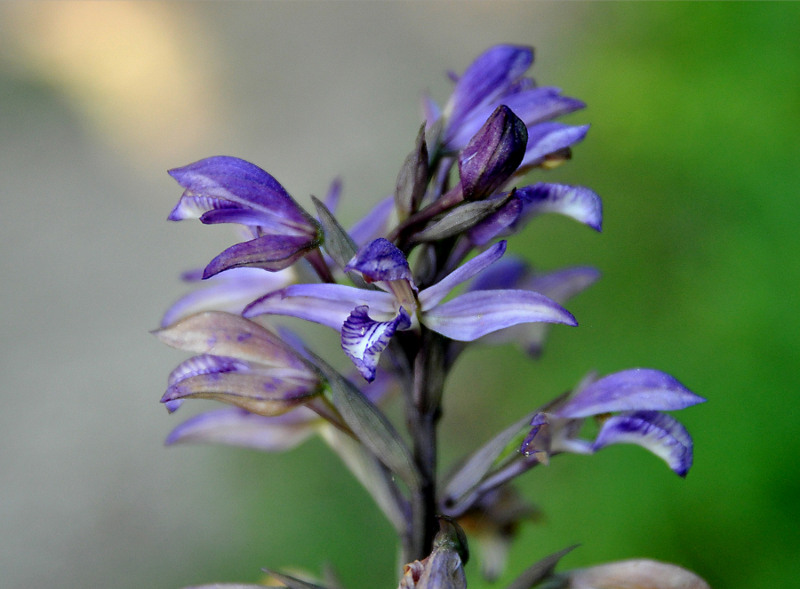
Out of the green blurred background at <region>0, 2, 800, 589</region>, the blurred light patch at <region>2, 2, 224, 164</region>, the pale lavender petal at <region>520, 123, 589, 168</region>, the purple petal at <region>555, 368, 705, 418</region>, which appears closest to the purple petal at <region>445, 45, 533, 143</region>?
the pale lavender petal at <region>520, 123, 589, 168</region>

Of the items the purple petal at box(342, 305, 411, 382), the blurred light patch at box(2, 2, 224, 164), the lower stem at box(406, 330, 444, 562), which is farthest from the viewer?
the blurred light patch at box(2, 2, 224, 164)

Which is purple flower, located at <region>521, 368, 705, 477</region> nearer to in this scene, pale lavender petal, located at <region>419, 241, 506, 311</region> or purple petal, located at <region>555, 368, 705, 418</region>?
purple petal, located at <region>555, 368, 705, 418</region>

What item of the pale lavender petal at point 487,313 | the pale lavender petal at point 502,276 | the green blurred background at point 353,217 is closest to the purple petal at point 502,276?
the pale lavender petal at point 502,276

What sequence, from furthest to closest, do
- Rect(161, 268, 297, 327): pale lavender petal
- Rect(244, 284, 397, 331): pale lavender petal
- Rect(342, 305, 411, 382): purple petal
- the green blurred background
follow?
the green blurred background
Rect(161, 268, 297, 327): pale lavender petal
Rect(244, 284, 397, 331): pale lavender petal
Rect(342, 305, 411, 382): purple petal

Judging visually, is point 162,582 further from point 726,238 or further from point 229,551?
point 726,238

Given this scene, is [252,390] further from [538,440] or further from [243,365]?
[538,440]

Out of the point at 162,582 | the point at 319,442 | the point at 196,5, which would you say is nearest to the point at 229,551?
the point at 162,582

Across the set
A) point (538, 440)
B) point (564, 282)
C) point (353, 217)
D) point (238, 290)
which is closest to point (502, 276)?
point (564, 282)
